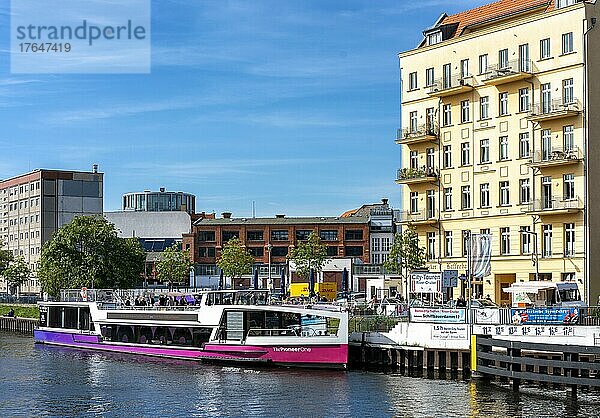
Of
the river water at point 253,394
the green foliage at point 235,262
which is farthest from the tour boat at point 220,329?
the green foliage at point 235,262

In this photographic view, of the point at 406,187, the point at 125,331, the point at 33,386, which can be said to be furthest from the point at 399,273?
the point at 33,386

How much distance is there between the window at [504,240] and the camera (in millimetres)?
88125

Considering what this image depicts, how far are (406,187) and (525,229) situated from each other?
14.9 meters

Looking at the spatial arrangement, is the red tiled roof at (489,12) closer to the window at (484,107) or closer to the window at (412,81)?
the window at (412,81)

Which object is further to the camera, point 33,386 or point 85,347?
point 85,347

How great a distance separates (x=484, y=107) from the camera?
9050 centimetres

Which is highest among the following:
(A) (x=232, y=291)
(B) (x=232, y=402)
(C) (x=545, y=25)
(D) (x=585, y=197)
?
(C) (x=545, y=25)

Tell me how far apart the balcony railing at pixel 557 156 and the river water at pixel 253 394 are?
2949 centimetres

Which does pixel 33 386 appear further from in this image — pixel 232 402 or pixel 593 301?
pixel 593 301

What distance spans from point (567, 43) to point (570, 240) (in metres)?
15.2

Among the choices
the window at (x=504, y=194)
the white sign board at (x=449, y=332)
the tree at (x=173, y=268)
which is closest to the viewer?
the white sign board at (x=449, y=332)

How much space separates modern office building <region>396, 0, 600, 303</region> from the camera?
82250mm

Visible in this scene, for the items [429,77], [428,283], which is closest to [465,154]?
[429,77]

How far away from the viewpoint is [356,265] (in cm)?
16262
